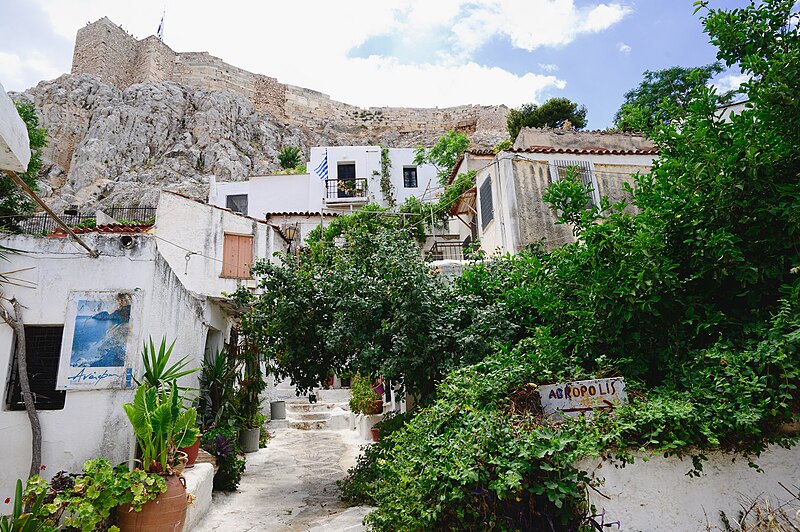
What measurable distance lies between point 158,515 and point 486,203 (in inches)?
407

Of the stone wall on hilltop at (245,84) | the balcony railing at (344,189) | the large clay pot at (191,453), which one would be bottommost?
the large clay pot at (191,453)

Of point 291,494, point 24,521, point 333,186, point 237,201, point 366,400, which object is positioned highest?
point 333,186

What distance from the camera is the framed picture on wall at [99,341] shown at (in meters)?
6.92

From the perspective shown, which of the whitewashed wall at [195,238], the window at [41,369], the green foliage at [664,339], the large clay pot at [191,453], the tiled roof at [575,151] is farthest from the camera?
the whitewashed wall at [195,238]

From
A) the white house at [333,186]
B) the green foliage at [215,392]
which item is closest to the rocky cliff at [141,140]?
the white house at [333,186]

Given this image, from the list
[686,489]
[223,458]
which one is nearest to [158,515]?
[223,458]

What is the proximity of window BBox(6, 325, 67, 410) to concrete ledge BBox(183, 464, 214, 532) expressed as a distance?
6.83 feet

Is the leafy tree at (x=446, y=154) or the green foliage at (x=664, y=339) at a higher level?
the leafy tree at (x=446, y=154)

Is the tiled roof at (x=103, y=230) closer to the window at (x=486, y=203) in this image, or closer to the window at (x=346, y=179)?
the window at (x=486, y=203)

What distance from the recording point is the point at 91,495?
5.36 m

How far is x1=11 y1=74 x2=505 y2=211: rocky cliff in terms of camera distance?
34.7 meters

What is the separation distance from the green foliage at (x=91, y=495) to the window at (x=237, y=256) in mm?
11008

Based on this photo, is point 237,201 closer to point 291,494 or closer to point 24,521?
point 291,494

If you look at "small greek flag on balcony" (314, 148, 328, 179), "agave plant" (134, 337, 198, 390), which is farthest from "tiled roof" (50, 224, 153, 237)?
"small greek flag on balcony" (314, 148, 328, 179)
